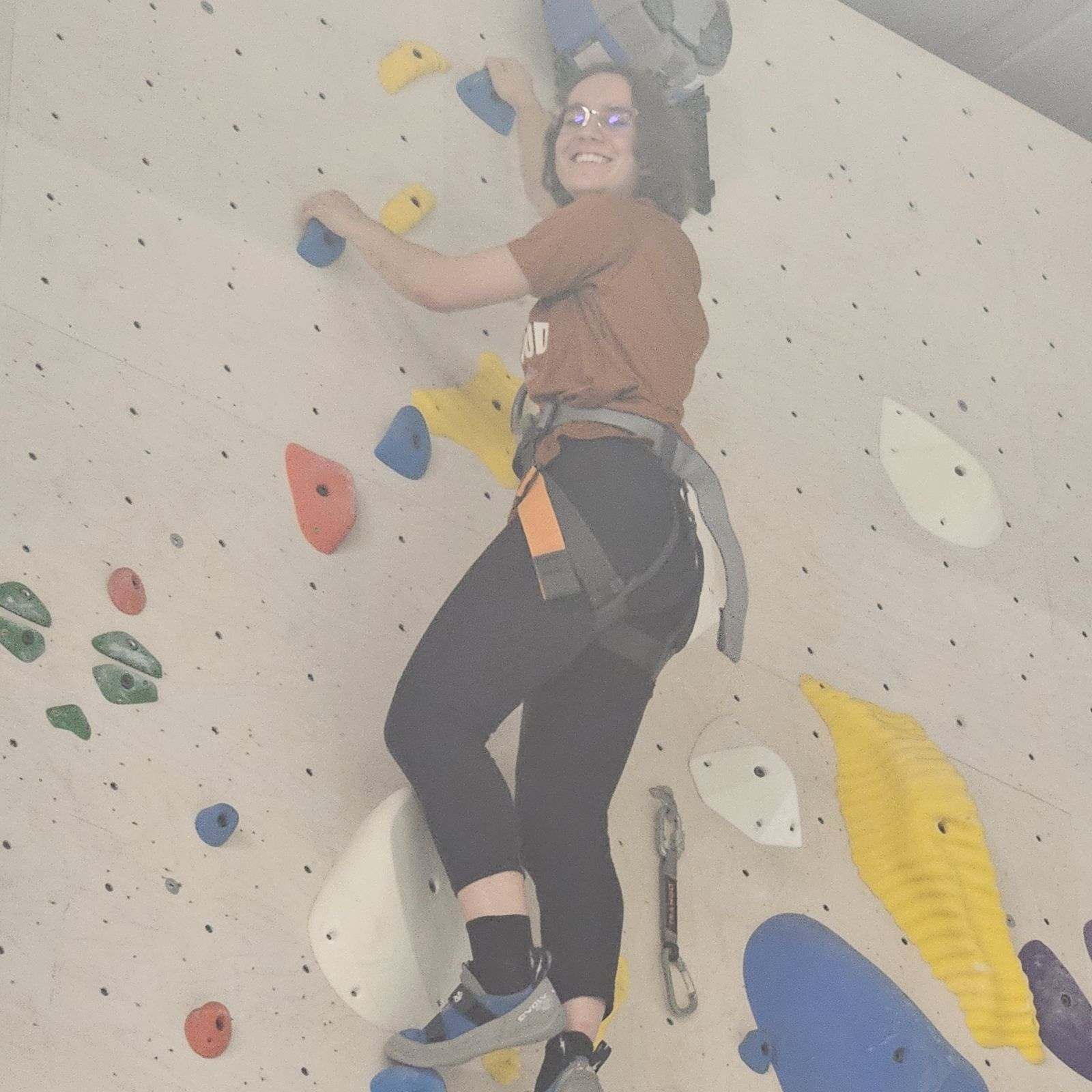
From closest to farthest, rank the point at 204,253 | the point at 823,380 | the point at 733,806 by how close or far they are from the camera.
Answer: the point at 204,253, the point at 733,806, the point at 823,380

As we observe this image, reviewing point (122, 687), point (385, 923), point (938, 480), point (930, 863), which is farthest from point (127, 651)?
point (938, 480)

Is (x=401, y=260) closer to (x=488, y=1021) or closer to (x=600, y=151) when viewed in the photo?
(x=600, y=151)

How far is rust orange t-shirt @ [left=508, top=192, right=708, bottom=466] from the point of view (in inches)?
62.2

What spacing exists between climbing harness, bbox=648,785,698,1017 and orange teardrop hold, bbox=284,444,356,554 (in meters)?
0.58

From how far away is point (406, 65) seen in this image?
6.59 feet

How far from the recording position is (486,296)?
1600 millimetres

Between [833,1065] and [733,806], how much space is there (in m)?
0.37

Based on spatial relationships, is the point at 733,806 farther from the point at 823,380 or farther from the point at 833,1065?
the point at 823,380

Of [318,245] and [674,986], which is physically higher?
[318,245]

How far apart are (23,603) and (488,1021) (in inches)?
27.5

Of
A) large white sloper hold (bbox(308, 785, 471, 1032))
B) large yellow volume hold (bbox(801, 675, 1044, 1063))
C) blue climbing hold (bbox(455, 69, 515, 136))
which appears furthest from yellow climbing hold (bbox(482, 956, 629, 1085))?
blue climbing hold (bbox(455, 69, 515, 136))

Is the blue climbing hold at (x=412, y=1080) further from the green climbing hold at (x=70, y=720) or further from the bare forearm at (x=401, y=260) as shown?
the bare forearm at (x=401, y=260)

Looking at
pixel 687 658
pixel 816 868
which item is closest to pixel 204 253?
pixel 687 658

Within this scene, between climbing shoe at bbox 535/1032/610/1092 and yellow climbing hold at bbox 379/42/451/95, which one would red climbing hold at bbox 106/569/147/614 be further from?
yellow climbing hold at bbox 379/42/451/95
